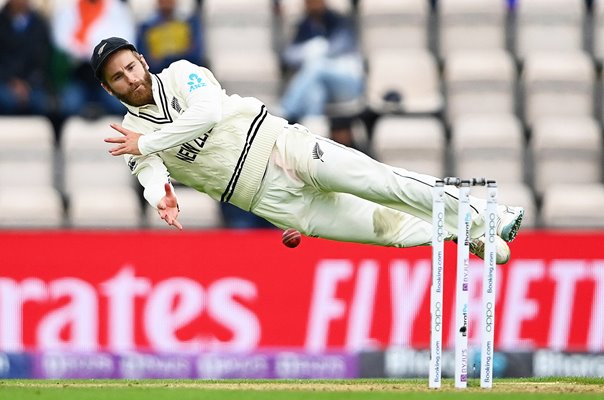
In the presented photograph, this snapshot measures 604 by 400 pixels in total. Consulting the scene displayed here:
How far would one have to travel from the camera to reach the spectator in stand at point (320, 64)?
1216cm

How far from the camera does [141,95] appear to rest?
8.49 m

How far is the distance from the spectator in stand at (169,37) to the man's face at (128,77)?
149 inches

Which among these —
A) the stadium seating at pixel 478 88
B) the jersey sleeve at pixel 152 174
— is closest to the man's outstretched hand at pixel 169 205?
the jersey sleeve at pixel 152 174

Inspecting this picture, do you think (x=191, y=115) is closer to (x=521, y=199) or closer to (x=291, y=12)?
(x=521, y=199)

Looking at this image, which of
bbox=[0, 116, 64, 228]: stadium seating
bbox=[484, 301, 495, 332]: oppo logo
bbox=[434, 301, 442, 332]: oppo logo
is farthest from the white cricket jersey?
bbox=[0, 116, 64, 228]: stadium seating

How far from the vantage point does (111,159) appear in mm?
11766

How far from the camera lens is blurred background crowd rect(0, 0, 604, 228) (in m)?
11.6

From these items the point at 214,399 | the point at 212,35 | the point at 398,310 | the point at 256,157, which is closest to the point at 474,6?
the point at 212,35

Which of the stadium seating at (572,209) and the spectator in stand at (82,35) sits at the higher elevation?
the spectator in stand at (82,35)

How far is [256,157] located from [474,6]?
4.85 meters

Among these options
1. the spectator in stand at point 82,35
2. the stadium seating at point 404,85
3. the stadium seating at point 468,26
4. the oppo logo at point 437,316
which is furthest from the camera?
the stadium seating at point 468,26

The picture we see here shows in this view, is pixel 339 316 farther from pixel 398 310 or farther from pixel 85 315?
pixel 85 315

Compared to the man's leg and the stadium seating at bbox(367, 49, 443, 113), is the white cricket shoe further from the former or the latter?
the stadium seating at bbox(367, 49, 443, 113)

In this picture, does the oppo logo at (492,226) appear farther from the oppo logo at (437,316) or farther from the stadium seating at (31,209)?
the stadium seating at (31,209)
